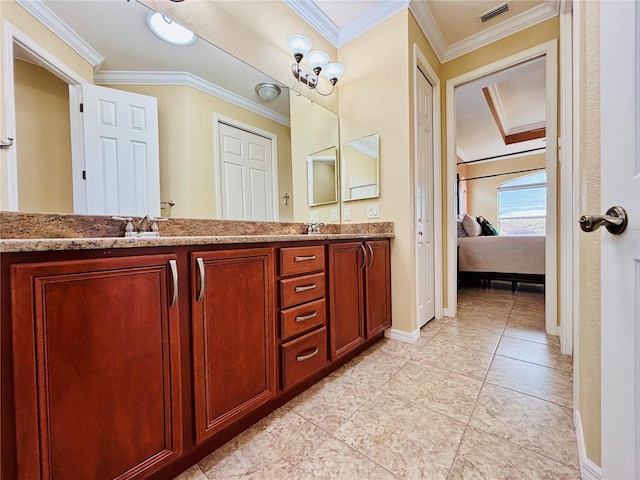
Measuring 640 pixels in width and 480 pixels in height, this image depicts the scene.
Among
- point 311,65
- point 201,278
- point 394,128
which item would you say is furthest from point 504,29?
point 201,278

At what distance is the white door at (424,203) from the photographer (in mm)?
2188

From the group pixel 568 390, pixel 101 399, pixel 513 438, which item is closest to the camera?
pixel 101 399

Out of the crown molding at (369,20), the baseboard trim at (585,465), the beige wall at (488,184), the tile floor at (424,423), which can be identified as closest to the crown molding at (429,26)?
the crown molding at (369,20)

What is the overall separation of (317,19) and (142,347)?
2.57 meters

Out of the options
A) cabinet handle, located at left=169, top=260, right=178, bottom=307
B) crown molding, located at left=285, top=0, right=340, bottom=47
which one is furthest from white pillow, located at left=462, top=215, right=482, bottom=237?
cabinet handle, located at left=169, top=260, right=178, bottom=307

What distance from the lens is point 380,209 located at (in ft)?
7.00

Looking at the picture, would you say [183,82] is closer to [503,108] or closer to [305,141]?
[305,141]

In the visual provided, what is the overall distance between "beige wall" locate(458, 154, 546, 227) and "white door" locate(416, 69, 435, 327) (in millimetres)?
5362

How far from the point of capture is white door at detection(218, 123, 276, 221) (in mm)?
1553

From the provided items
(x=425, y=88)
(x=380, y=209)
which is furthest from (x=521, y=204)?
(x=380, y=209)

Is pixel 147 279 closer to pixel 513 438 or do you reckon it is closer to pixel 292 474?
pixel 292 474

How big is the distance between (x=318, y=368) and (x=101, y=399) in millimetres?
966

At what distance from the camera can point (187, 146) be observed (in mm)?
1384

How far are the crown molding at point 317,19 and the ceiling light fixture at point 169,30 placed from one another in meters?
0.96
